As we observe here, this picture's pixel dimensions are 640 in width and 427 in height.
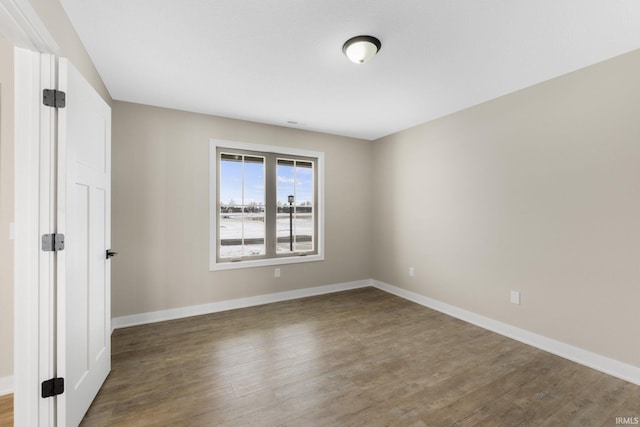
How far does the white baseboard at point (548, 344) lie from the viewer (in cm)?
216

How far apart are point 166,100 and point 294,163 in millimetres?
1851

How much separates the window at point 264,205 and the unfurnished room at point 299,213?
35mm

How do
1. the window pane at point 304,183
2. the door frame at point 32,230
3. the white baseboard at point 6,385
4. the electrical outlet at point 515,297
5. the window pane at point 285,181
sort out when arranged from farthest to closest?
the window pane at point 304,183 → the window pane at point 285,181 → the electrical outlet at point 515,297 → the white baseboard at point 6,385 → the door frame at point 32,230

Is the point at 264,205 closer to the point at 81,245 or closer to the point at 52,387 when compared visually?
the point at 81,245

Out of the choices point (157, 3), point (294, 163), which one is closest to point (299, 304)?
point (294, 163)

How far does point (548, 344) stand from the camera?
8.50 feet

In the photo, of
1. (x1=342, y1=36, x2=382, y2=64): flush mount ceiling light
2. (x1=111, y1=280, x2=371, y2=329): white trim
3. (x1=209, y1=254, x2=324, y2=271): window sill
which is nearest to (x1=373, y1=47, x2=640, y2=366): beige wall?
(x1=111, y1=280, x2=371, y2=329): white trim

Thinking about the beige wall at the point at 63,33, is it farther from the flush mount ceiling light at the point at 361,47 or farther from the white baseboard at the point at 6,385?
the white baseboard at the point at 6,385

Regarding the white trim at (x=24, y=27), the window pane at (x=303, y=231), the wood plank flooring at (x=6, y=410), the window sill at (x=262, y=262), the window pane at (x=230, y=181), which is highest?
the white trim at (x=24, y=27)

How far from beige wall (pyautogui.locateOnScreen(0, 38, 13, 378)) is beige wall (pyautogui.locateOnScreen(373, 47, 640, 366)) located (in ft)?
13.9

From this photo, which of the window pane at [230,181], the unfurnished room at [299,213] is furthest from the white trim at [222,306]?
the window pane at [230,181]

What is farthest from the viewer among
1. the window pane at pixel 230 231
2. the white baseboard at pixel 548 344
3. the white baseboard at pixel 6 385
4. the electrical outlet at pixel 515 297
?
the window pane at pixel 230 231

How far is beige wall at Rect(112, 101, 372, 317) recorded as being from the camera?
3094 mm

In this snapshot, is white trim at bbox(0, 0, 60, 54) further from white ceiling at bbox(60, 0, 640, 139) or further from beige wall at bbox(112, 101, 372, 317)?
beige wall at bbox(112, 101, 372, 317)
